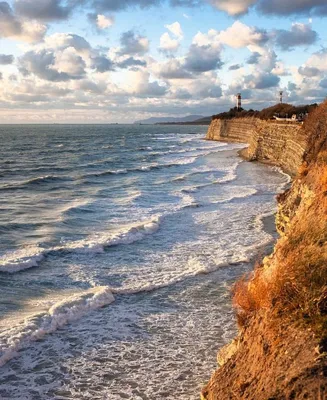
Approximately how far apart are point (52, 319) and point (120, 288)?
284 cm

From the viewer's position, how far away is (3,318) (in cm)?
1156

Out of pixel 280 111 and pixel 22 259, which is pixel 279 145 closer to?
pixel 280 111

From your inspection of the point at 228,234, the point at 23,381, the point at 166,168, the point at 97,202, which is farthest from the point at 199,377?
the point at 166,168

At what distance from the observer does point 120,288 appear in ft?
45.6

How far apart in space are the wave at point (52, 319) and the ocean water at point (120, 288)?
0.03 metres

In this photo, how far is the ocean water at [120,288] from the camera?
9.11 metres

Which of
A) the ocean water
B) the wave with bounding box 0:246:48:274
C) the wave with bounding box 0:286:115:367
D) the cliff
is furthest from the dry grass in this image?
the wave with bounding box 0:246:48:274

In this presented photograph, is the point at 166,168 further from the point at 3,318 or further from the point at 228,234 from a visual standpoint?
the point at 3,318

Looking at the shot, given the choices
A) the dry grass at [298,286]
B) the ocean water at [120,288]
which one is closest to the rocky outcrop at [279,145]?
the ocean water at [120,288]

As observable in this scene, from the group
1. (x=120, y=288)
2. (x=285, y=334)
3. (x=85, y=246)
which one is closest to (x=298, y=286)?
(x=285, y=334)

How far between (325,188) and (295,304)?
19.9 feet

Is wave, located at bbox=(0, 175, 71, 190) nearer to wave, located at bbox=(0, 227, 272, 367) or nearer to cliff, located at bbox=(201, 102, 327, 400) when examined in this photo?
wave, located at bbox=(0, 227, 272, 367)

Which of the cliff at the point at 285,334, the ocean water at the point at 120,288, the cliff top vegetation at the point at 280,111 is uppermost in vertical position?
the cliff top vegetation at the point at 280,111

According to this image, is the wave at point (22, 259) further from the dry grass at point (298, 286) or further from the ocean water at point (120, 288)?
the dry grass at point (298, 286)
